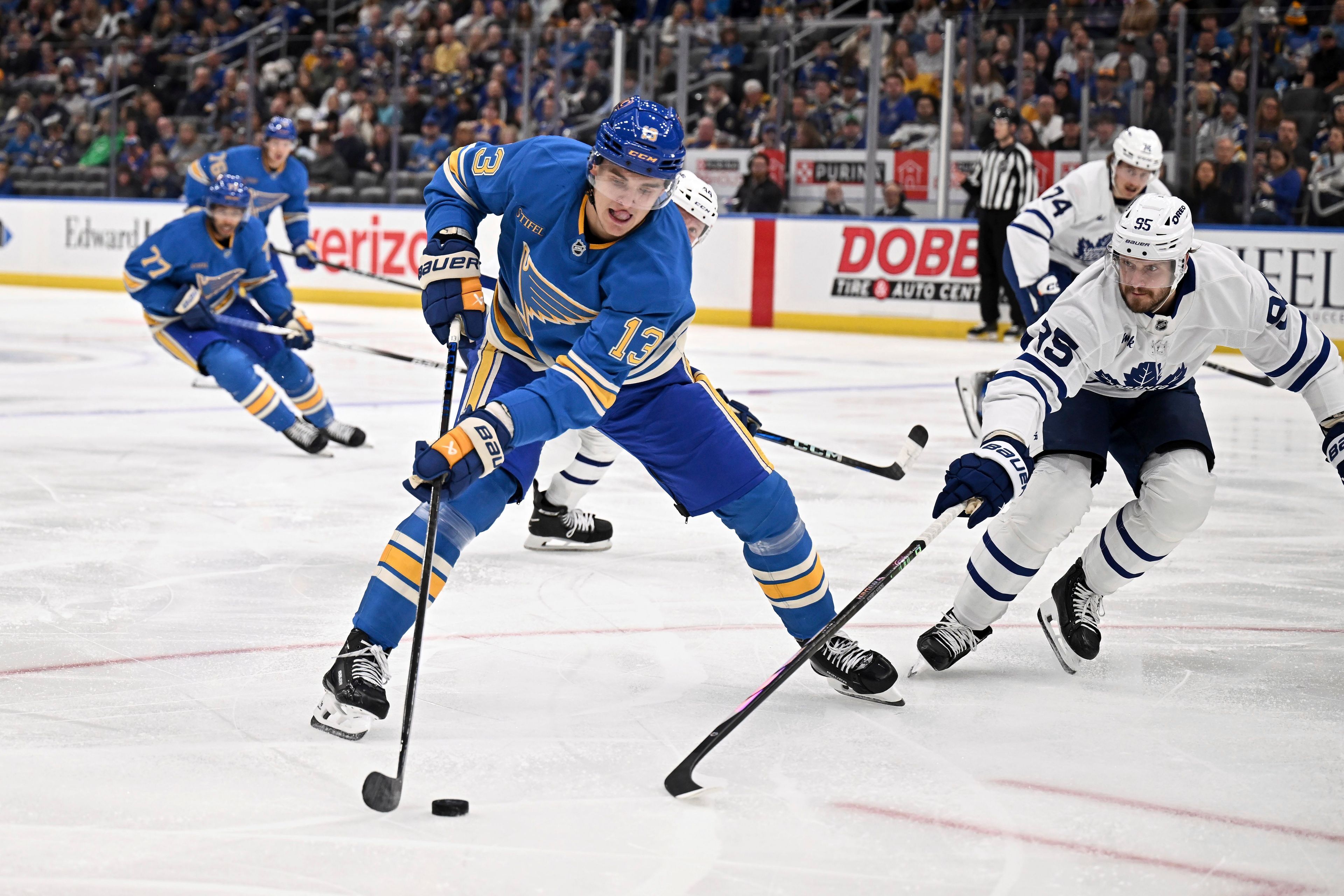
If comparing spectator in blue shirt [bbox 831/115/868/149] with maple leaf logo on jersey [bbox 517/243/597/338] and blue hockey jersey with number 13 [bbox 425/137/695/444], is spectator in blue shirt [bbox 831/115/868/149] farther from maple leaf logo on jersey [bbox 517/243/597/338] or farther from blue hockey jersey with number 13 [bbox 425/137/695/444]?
maple leaf logo on jersey [bbox 517/243/597/338]

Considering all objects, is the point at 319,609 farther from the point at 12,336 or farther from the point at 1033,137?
the point at 1033,137

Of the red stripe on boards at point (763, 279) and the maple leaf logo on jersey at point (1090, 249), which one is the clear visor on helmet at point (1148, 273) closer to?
the maple leaf logo on jersey at point (1090, 249)

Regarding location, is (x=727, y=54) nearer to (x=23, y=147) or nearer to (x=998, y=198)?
(x=998, y=198)

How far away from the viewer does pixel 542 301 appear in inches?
107

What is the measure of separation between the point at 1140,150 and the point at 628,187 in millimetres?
3124

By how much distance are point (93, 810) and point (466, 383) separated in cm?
106

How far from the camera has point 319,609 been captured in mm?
3416

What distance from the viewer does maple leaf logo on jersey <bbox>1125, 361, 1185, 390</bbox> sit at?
3004 mm

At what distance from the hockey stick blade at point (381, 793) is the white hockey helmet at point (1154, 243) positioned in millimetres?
1633

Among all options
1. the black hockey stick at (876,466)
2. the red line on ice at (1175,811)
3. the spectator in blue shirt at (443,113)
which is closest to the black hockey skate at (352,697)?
the red line on ice at (1175,811)

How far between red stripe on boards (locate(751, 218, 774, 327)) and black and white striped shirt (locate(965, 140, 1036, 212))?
76.7 inches

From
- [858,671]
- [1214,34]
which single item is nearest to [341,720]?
[858,671]

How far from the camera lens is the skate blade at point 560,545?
418 cm

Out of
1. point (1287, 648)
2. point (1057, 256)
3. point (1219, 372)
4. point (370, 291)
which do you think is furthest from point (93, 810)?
point (370, 291)
